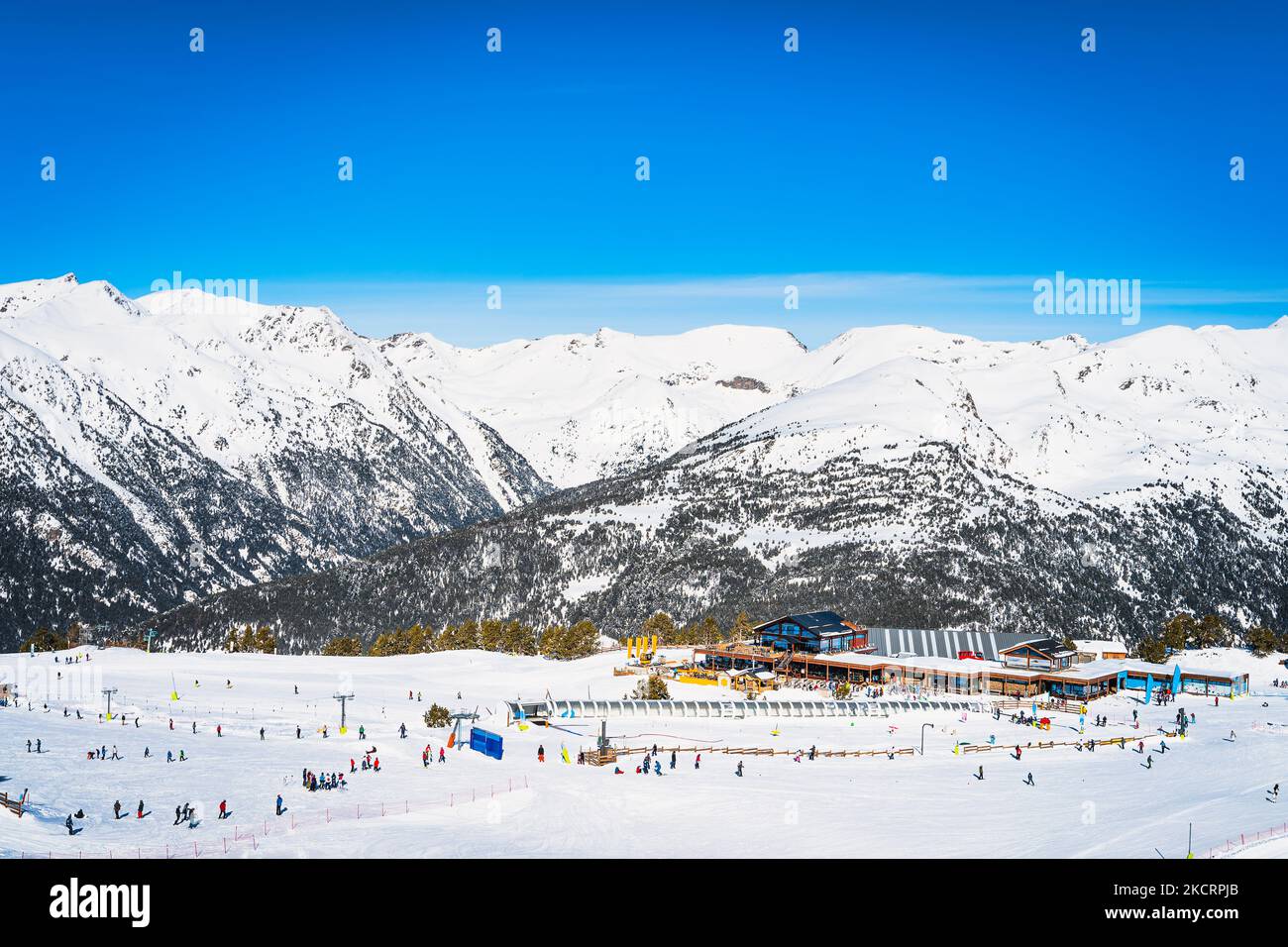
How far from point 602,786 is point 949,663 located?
197ft

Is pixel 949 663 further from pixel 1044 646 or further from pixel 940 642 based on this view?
pixel 940 642

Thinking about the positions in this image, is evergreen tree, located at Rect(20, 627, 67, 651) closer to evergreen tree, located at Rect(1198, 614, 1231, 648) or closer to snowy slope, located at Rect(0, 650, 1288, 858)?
snowy slope, located at Rect(0, 650, 1288, 858)

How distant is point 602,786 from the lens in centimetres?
6425

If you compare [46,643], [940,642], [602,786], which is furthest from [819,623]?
[46,643]

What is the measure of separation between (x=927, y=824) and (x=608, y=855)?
57.5ft

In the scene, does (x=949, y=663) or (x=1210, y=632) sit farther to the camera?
(x=1210, y=632)

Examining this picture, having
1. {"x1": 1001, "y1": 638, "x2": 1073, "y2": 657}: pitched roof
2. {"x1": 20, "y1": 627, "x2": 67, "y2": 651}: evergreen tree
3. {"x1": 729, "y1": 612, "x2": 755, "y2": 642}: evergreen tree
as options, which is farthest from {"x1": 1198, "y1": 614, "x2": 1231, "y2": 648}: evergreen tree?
{"x1": 20, "y1": 627, "x2": 67, "y2": 651}: evergreen tree

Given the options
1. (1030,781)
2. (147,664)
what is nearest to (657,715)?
(1030,781)

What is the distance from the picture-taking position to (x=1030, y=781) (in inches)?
2633

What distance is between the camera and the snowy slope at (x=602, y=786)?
51.0m

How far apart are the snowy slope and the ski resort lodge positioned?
838 centimetres

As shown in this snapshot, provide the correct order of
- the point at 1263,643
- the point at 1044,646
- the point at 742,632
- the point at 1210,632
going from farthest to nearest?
the point at 1210,632 → the point at 742,632 → the point at 1263,643 → the point at 1044,646

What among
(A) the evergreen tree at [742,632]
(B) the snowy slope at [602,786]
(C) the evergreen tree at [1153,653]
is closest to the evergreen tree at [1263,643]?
(C) the evergreen tree at [1153,653]
